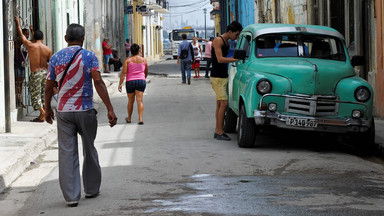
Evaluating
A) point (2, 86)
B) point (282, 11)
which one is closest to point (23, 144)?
point (2, 86)

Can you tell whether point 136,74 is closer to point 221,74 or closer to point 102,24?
point 221,74

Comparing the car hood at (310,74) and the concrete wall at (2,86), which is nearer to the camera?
the car hood at (310,74)

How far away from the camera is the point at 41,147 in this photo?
443 inches

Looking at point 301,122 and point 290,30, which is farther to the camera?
point 290,30

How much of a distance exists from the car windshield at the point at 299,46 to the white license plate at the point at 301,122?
1.47m

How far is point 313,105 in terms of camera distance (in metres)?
10.1

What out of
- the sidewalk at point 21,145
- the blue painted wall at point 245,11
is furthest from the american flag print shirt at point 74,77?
the blue painted wall at point 245,11

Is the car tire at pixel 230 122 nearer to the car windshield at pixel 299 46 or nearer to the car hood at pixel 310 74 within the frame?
the car windshield at pixel 299 46

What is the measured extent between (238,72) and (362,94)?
6.89 feet

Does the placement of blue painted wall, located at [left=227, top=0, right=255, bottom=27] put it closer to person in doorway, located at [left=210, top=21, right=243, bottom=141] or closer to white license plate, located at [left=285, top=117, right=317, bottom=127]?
person in doorway, located at [left=210, top=21, right=243, bottom=141]

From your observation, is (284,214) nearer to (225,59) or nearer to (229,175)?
(229,175)

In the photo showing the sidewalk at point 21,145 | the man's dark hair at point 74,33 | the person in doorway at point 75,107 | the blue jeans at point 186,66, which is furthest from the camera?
the blue jeans at point 186,66

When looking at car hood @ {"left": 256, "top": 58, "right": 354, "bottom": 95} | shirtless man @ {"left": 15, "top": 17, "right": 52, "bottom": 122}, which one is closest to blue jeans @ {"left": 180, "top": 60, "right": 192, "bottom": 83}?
shirtless man @ {"left": 15, "top": 17, "right": 52, "bottom": 122}

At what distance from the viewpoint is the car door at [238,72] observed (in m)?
11.3
